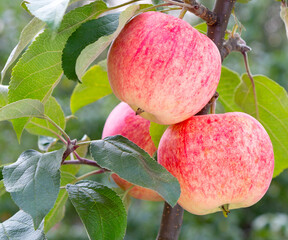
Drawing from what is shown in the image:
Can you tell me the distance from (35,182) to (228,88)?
1.40 ft

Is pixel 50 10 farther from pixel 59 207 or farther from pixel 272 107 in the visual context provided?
pixel 272 107

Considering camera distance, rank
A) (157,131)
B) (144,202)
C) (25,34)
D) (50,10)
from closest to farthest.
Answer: (50,10)
(25,34)
(157,131)
(144,202)

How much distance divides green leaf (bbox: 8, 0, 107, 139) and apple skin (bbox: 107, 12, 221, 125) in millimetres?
51

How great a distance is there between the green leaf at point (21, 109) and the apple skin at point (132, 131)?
0.68 ft

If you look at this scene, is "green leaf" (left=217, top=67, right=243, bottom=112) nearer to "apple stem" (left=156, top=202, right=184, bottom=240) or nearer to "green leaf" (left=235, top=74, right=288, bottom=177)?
"green leaf" (left=235, top=74, right=288, bottom=177)

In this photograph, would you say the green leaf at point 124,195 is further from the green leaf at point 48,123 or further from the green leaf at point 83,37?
the green leaf at point 83,37

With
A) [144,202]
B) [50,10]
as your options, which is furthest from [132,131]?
[144,202]

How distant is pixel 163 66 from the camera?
0.48 metres

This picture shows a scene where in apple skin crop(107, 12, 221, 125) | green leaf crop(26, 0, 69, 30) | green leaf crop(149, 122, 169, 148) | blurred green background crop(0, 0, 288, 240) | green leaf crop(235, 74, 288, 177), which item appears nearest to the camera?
green leaf crop(26, 0, 69, 30)

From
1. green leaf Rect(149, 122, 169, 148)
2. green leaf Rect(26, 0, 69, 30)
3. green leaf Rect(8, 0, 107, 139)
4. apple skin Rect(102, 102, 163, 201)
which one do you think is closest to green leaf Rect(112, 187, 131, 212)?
apple skin Rect(102, 102, 163, 201)

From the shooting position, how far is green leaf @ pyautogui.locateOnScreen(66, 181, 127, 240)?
0.48m

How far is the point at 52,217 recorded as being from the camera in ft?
2.17

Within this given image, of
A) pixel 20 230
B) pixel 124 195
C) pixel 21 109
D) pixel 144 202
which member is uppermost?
pixel 21 109

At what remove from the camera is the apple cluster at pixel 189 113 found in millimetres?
481
